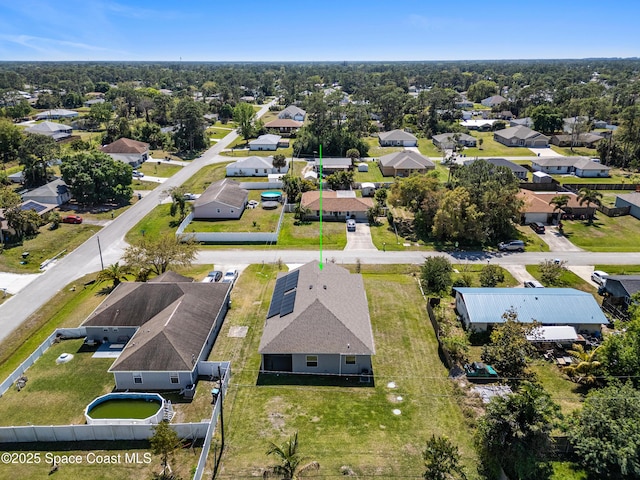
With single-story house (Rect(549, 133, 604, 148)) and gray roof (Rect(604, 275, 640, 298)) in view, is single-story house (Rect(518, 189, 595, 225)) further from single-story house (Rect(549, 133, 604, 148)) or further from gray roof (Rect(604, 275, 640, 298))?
single-story house (Rect(549, 133, 604, 148))

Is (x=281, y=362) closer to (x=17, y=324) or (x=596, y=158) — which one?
(x=17, y=324)

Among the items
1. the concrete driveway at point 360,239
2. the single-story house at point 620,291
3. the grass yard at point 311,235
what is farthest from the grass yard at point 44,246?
the single-story house at point 620,291

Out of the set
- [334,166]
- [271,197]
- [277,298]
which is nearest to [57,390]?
[277,298]

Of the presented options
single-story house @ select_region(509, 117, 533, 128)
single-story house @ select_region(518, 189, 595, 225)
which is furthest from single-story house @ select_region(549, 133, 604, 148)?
single-story house @ select_region(518, 189, 595, 225)

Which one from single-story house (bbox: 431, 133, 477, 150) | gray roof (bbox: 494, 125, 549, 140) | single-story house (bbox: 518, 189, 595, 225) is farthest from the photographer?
gray roof (bbox: 494, 125, 549, 140)

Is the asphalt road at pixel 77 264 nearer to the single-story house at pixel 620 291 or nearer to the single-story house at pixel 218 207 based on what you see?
the single-story house at pixel 218 207

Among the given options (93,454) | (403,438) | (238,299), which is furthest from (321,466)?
(238,299)
